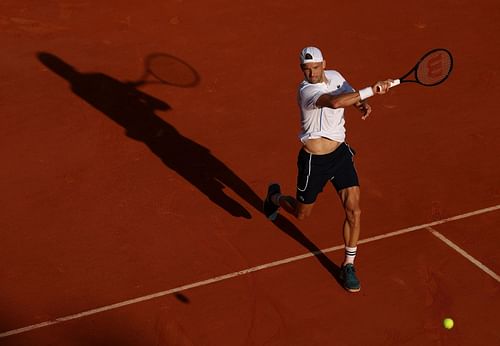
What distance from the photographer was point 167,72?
493 inches

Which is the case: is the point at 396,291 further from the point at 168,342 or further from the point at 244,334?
the point at 168,342

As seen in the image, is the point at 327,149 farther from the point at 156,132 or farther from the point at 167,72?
the point at 167,72

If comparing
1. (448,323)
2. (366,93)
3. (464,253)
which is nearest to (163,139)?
(366,93)

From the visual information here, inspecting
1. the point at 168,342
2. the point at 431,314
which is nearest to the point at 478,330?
the point at 431,314

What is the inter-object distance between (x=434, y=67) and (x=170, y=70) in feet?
19.0

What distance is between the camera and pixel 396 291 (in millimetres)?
7996

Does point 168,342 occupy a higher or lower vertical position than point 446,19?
lower

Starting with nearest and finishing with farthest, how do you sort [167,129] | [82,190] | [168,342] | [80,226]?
[168,342]
[80,226]
[82,190]
[167,129]

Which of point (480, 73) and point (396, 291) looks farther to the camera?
point (480, 73)

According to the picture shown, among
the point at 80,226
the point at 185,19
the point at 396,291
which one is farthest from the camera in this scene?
the point at 185,19

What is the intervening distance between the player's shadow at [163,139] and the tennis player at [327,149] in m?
0.65

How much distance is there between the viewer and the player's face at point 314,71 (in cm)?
735

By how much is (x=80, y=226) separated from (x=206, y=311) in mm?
2222

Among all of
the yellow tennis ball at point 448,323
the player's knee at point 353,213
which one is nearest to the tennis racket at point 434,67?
the player's knee at point 353,213
